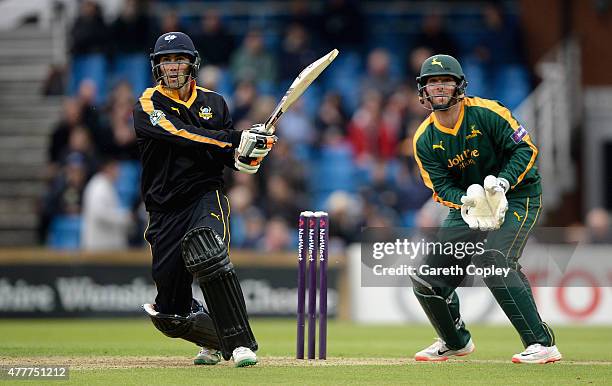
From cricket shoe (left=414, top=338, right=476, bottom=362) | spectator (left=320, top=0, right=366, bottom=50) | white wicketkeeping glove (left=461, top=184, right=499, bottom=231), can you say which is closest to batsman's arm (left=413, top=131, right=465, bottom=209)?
white wicketkeeping glove (left=461, top=184, right=499, bottom=231)

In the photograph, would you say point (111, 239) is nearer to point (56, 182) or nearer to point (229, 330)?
point (56, 182)

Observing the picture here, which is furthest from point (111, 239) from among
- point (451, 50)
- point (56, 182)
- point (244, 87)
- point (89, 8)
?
point (451, 50)

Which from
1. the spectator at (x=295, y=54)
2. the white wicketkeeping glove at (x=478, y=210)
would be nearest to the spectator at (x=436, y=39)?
the spectator at (x=295, y=54)

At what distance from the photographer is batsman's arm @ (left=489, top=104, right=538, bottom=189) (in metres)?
8.23

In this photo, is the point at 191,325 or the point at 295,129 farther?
the point at 295,129

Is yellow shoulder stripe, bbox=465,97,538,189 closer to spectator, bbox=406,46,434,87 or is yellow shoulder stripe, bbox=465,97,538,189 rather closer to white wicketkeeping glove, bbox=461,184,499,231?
white wicketkeeping glove, bbox=461,184,499,231

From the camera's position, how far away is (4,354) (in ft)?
30.5

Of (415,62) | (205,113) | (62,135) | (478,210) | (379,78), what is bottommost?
(478,210)

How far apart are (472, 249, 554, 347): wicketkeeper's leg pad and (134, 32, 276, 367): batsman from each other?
5.50ft

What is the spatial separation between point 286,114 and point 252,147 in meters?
9.46

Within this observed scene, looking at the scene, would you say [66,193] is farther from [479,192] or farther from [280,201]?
[479,192]

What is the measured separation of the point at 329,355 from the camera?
366 inches

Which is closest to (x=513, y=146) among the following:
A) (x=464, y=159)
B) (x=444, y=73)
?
(x=464, y=159)

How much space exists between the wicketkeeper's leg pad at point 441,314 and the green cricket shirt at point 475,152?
605mm
